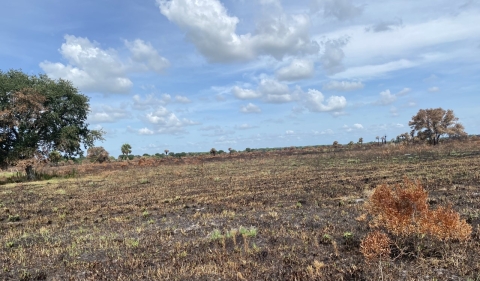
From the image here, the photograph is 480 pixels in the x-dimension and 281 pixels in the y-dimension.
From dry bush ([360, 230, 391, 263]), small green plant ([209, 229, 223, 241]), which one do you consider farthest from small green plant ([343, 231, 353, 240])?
small green plant ([209, 229, 223, 241])

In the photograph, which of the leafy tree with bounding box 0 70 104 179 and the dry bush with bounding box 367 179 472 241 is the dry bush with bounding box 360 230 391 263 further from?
the leafy tree with bounding box 0 70 104 179

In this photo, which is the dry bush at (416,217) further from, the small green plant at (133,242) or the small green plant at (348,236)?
the small green plant at (133,242)

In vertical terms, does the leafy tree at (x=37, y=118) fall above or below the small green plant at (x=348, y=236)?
above

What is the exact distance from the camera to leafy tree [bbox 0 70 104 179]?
3173 centimetres

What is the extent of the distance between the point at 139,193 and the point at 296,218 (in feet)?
42.0

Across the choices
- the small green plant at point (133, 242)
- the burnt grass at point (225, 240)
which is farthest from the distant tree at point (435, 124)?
the small green plant at point (133, 242)

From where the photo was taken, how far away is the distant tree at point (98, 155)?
256 ft

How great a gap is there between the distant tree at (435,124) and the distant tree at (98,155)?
67.5 meters

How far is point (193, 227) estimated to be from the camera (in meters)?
11.2

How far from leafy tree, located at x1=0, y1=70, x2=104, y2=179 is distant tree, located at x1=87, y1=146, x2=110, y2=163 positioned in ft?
142

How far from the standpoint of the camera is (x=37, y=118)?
109 feet

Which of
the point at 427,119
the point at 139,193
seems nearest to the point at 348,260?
the point at 139,193

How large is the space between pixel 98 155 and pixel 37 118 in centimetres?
4798

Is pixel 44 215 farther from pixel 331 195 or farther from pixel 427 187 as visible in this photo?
pixel 427 187
